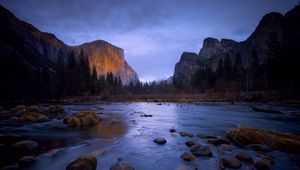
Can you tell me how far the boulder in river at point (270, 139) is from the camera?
738 centimetres

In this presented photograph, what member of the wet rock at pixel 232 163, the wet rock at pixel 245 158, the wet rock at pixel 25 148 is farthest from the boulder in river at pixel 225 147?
the wet rock at pixel 25 148

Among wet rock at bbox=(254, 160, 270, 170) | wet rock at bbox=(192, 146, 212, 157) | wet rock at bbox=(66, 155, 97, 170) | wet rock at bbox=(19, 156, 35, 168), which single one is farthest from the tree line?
wet rock at bbox=(19, 156, 35, 168)

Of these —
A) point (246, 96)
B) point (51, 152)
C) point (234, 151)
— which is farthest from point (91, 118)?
point (246, 96)

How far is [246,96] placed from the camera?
148 ft

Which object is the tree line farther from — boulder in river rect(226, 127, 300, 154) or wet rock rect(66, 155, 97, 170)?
wet rock rect(66, 155, 97, 170)

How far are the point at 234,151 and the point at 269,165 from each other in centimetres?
149

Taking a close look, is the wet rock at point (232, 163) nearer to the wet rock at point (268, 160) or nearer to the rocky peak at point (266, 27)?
the wet rock at point (268, 160)

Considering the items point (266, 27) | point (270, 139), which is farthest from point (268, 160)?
point (266, 27)

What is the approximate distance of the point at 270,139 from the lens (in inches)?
315

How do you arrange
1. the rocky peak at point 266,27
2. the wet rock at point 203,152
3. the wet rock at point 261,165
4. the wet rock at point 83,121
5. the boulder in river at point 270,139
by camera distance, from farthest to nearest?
the rocky peak at point 266,27, the wet rock at point 83,121, the boulder in river at point 270,139, the wet rock at point 203,152, the wet rock at point 261,165

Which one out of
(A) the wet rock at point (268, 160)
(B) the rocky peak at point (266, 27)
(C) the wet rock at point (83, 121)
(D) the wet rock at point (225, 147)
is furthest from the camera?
Result: (B) the rocky peak at point (266, 27)

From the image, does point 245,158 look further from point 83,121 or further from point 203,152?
point 83,121

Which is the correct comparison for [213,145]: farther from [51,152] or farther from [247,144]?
[51,152]

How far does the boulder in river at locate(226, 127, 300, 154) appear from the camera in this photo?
738cm
